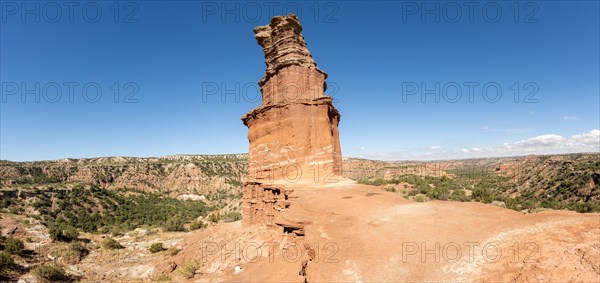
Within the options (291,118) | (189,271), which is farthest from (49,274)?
(291,118)

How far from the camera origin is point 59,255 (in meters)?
24.0

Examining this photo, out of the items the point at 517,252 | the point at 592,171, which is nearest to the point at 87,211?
the point at 517,252

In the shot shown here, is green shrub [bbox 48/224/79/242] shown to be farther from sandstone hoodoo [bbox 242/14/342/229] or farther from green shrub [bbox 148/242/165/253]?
sandstone hoodoo [bbox 242/14/342/229]

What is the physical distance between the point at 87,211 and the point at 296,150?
49798 mm

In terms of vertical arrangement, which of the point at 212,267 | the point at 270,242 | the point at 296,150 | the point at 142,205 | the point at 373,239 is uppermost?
the point at 296,150

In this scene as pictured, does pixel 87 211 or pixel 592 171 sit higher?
pixel 592 171

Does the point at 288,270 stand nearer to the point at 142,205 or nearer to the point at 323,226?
the point at 323,226

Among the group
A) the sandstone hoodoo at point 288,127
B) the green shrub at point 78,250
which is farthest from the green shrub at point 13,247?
the sandstone hoodoo at point 288,127

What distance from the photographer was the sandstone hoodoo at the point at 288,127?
19484mm

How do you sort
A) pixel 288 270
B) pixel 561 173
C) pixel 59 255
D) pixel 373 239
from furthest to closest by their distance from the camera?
pixel 561 173
pixel 59 255
pixel 288 270
pixel 373 239

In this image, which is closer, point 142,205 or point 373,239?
point 373,239

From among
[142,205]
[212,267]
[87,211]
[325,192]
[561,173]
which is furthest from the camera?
[142,205]

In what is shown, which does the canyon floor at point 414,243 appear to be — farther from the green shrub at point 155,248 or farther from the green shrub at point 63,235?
the green shrub at point 63,235

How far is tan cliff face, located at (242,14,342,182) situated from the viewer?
19.7 meters
